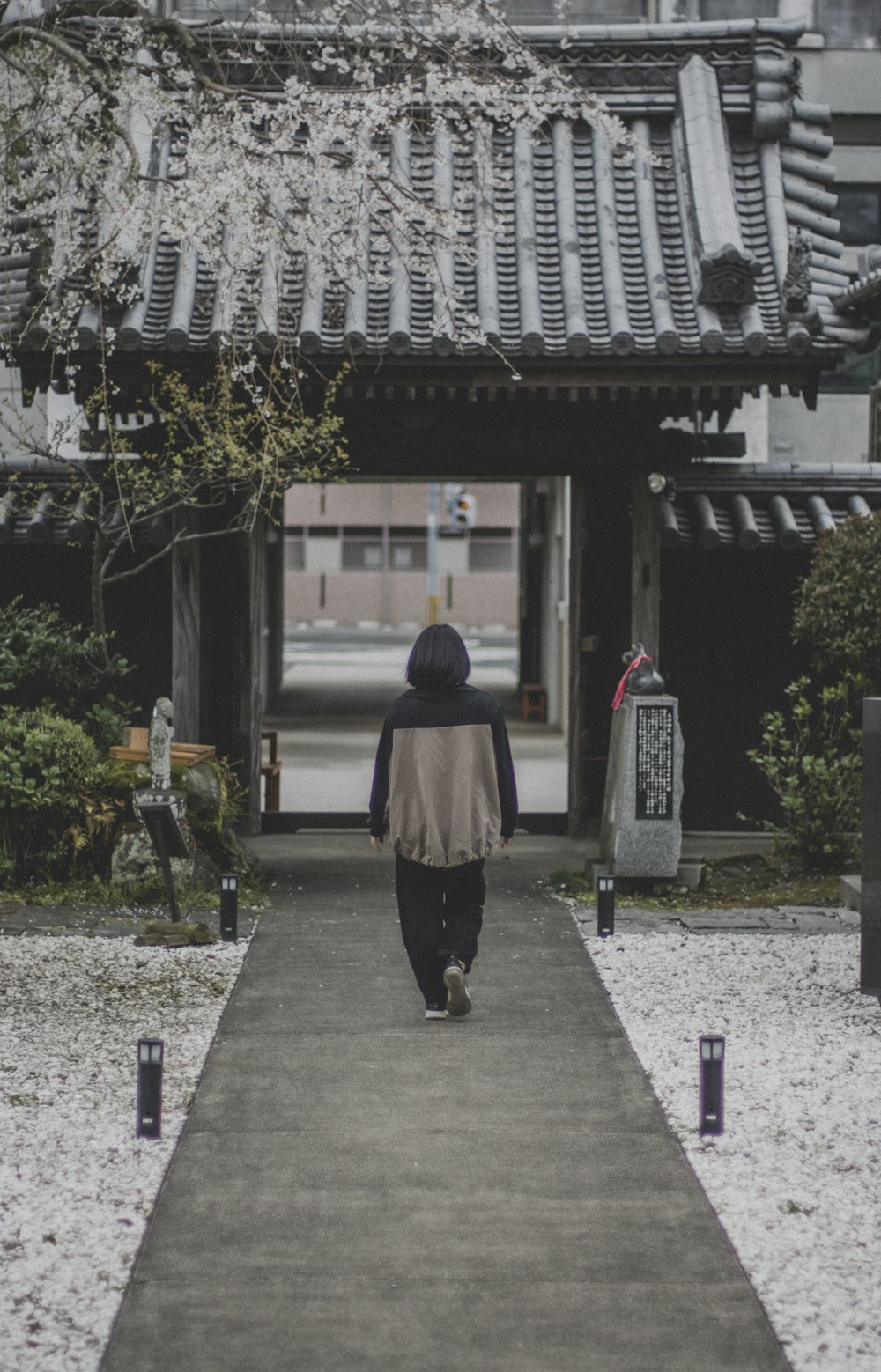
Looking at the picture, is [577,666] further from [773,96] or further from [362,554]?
[362,554]

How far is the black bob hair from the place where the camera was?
23.5 feet

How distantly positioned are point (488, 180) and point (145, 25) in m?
3.32

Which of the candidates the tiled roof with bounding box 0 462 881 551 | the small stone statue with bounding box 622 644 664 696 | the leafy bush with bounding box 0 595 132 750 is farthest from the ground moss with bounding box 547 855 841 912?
the leafy bush with bounding box 0 595 132 750

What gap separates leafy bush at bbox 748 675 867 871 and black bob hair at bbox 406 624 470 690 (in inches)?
184

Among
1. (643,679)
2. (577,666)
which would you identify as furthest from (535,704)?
(643,679)

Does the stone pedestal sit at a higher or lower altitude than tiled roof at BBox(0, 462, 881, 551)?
lower

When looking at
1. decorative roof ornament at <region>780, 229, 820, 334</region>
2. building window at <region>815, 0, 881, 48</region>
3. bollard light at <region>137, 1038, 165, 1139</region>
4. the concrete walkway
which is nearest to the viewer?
the concrete walkway

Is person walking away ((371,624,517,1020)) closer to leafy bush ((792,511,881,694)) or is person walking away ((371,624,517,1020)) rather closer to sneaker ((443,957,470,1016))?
sneaker ((443,957,470,1016))

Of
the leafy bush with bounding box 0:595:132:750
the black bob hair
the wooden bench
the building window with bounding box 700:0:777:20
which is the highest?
the building window with bounding box 700:0:777:20

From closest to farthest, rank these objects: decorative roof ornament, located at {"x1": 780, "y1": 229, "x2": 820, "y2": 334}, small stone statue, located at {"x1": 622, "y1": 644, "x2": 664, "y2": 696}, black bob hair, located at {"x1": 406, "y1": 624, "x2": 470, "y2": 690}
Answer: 1. black bob hair, located at {"x1": 406, "y1": 624, "x2": 470, "y2": 690}
2. decorative roof ornament, located at {"x1": 780, "y1": 229, "x2": 820, "y2": 334}
3. small stone statue, located at {"x1": 622, "y1": 644, "x2": 664, "y2": 696}

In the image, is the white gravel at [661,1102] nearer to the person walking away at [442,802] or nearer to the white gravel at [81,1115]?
the white gravel at [81,1115]

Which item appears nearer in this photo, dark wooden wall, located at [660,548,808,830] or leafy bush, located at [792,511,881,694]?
leafy bush, located at [792,511,881,694]

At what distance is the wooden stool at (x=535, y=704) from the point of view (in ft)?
73.1

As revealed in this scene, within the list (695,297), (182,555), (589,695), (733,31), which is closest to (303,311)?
(182,555)
